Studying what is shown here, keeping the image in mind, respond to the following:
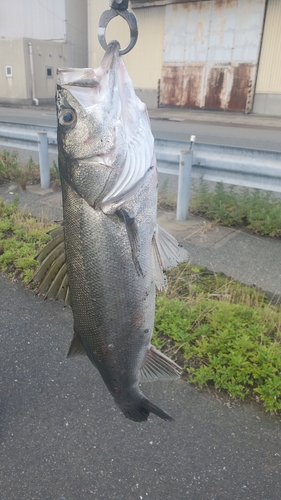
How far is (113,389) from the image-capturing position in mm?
1687

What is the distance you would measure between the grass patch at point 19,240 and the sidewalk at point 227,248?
0.41m

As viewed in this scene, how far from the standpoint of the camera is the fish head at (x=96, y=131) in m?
1.53

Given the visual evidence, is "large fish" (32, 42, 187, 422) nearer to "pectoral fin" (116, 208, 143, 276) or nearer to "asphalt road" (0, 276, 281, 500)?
"pectoral fin" (116, 208, 143, 276)

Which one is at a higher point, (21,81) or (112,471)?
(21,81)

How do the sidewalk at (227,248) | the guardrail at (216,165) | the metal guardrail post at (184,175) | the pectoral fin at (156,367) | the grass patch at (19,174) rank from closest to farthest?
the pectoral fin at (156,367) < the sidewalk at (227,248) < the guardrail at (216,165) < the metal guardrail post at (184,175) < the grass patch at (19,174)

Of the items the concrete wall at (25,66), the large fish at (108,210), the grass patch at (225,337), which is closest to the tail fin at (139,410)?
the large fish at (108,210)

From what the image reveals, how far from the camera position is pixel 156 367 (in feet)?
5.76

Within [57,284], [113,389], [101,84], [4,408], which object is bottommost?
[4,408]

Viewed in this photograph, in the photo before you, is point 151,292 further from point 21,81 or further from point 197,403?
point 21,81

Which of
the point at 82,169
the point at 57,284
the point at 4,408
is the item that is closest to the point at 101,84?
the point at 82,169

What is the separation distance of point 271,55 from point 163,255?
19.6 m

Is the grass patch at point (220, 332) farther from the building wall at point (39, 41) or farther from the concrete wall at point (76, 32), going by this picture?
the concrete wall at point (76, 32)

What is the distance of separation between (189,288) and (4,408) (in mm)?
1823

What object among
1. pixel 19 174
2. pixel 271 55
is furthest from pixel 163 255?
pixel 271 55
